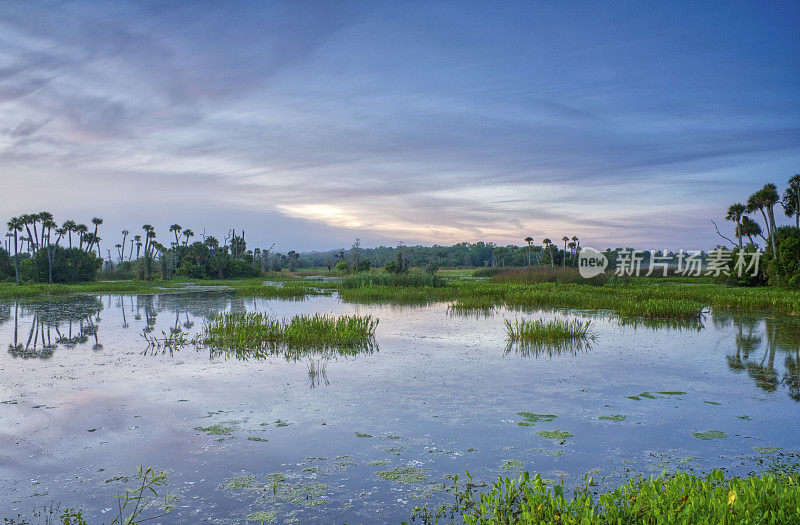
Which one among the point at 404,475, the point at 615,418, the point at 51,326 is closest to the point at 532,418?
the point at 615,418

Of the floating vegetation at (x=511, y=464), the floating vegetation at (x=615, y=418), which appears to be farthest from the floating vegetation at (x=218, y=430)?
the floating vegetation at (x=615, y=418)

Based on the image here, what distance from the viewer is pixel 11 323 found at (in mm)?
17016

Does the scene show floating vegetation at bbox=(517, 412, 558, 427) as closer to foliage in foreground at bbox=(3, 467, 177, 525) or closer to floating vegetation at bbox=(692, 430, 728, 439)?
floating vegetation at bbox=(692, 430, 728, 439)

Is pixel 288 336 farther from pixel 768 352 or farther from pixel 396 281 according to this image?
pixel 396 281

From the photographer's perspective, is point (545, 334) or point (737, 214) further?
point (737, 214)

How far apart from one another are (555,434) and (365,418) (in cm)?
252

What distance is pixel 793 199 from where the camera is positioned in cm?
3516

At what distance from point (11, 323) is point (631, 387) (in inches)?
753

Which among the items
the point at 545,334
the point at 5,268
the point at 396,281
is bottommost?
the point at 545,334

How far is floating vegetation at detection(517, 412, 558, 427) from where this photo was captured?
6.76 m

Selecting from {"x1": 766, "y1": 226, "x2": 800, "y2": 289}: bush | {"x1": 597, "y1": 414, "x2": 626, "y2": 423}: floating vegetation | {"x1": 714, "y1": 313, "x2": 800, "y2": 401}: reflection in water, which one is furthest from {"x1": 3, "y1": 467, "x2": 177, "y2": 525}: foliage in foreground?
{"x1": 766, "y1": 226, "x2": 800, "y2": 289}: bush

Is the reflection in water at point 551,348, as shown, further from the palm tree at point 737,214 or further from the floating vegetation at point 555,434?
the palm tree at point 737,214

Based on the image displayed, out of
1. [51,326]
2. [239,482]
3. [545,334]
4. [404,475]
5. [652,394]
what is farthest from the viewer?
[51,326]

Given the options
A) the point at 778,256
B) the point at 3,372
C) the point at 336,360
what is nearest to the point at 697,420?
the point at 336,360
